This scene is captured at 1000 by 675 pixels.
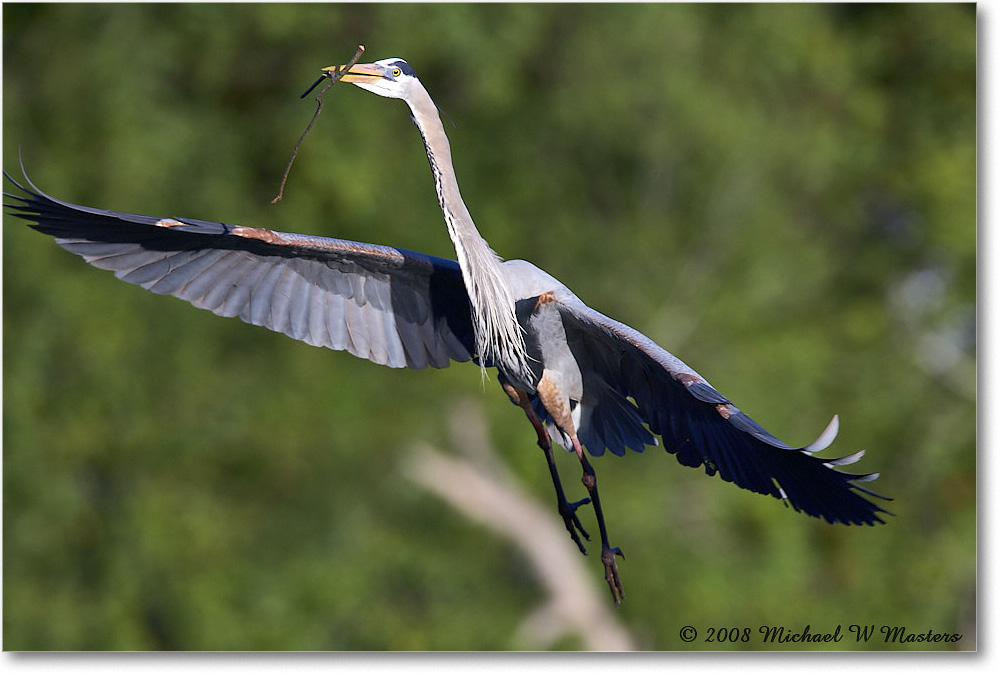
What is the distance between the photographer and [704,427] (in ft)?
11.8

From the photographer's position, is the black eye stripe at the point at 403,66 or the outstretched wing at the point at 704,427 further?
the black eye stripe at the point at 403,66

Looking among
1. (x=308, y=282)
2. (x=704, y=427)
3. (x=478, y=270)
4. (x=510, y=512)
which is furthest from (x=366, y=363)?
(x=704, y=427)

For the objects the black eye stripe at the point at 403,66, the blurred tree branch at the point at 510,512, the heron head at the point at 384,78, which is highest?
the black eye stripe at the point at 403,66

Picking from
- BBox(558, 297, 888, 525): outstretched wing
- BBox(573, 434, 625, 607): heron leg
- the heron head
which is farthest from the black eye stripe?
BBox(573, 434, 625, 607): heron leg

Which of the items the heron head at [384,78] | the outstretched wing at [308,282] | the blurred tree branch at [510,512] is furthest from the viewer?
the blurred tree branch at [510,512]

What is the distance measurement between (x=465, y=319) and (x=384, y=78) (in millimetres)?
892

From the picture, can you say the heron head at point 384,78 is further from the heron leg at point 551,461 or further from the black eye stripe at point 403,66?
the heron leg at point 551,461

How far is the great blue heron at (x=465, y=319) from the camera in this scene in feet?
11.4

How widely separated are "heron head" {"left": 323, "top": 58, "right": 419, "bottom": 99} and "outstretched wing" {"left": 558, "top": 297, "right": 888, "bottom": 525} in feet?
2.41

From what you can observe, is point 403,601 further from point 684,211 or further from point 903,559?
point 903,559

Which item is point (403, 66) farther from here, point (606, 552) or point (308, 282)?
point (606, 552)

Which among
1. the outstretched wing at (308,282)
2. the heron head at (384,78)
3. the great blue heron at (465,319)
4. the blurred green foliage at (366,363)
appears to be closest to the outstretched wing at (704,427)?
the great blue heron at (465,319)

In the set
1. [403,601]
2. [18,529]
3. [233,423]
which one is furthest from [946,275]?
[18,529]

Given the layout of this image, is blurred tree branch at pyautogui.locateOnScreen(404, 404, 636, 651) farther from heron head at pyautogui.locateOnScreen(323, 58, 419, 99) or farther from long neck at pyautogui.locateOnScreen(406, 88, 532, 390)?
Answer: heron head at pyautogui.locateOnScreen(323, 58, 419, 99)
